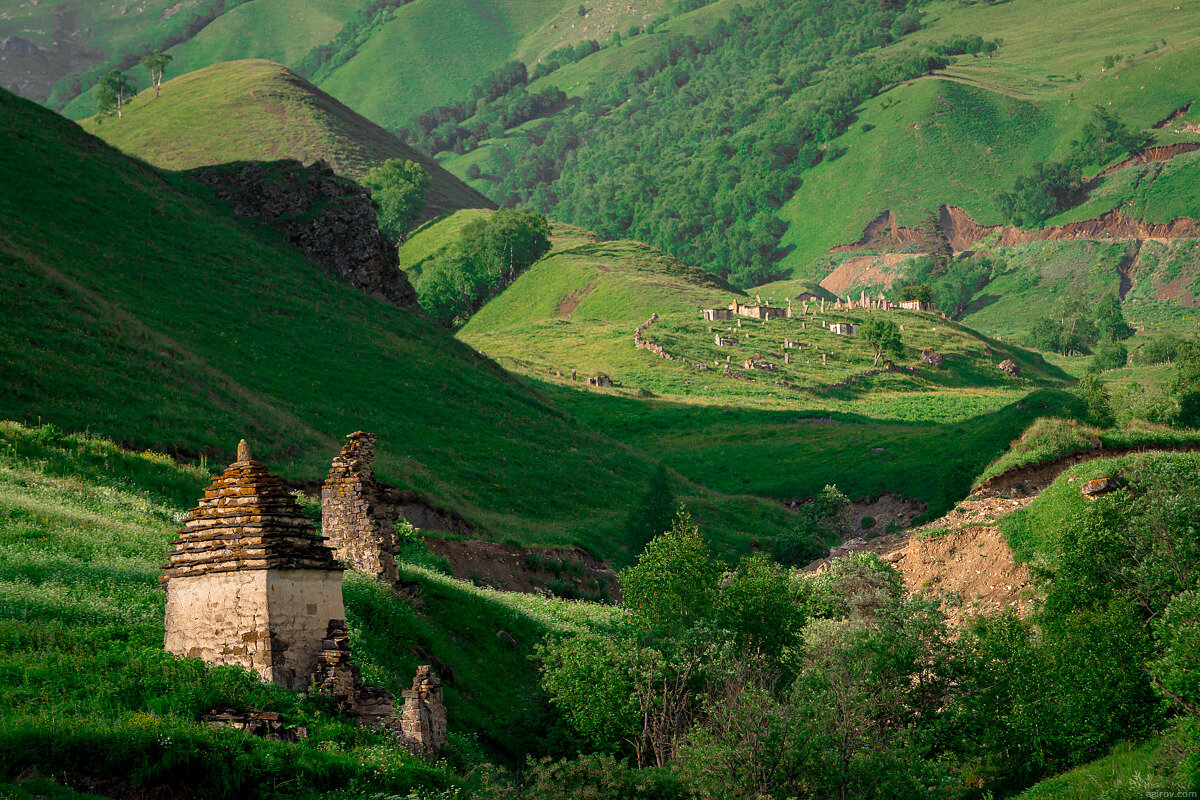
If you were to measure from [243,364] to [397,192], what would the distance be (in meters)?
127

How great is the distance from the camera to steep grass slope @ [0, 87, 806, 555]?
45.2 metres

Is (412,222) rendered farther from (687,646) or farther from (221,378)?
(687,646)

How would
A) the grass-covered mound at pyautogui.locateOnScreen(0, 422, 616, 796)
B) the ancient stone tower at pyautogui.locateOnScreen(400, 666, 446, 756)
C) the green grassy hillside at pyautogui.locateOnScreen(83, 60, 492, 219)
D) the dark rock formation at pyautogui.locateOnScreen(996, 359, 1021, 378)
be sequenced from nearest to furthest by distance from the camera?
the grass-covered mound at pyautogui.locateOnScreen(0, 422, 616, 796), the ancient stone tower at pyautogui.locateOnScreen(400, 666, 446, 756), the dark rock formation at pyautogui.locateOnScreen(996, 359, 1021, 378), the green grassy hillside at pyautogui.locateOnScreen(83, 60, 492, 219)

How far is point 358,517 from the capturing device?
27.9 meters

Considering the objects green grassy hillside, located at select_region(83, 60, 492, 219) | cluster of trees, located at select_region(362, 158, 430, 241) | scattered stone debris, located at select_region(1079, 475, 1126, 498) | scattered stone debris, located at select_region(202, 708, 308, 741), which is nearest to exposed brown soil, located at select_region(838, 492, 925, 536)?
scattered stone debris, located at select_region(1079, 475, 1126, 498)

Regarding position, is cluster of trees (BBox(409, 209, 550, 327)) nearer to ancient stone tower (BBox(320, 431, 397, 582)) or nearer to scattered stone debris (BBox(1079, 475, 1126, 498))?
scattered stone debris (BBox(1079, 475, 1126, 498))

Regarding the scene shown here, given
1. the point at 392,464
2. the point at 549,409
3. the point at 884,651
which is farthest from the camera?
the point at 549,409

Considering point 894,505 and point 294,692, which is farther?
point 894,505

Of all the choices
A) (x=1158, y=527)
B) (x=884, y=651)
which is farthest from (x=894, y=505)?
(x=884, y=651)

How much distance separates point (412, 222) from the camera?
623 ft

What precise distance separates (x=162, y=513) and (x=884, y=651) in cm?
2214

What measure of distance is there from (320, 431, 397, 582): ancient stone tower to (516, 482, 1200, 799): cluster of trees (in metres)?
5.26

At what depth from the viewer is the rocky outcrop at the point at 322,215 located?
285 ft

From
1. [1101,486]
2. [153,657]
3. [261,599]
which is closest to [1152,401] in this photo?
[1101,486]
